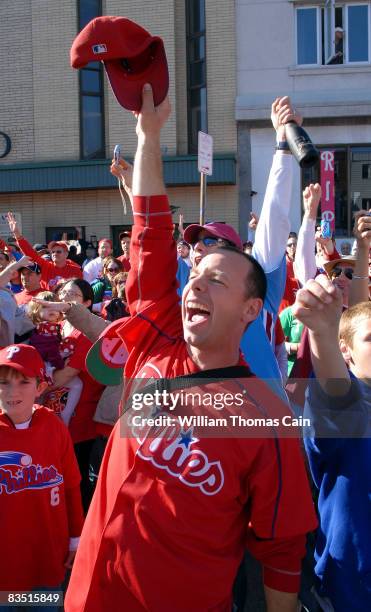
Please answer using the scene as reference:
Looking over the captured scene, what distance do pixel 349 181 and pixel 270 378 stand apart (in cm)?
1365

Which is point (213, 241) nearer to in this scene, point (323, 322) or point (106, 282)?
point (323, 322)

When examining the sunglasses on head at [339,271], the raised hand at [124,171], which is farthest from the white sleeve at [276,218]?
the sunglasses on head at [339,271]

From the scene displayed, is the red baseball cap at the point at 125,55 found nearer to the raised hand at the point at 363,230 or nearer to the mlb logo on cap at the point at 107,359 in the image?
the mlb logo on cap at the point at 107,359

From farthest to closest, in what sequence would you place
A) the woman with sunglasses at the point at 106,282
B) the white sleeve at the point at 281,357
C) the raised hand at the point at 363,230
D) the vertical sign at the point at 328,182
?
the vertical sign at the point at 328,182
the woman with sunglasses at the point at 106,282
the white sleeve at the point at 281,357
the raised hand at the point at 363,230

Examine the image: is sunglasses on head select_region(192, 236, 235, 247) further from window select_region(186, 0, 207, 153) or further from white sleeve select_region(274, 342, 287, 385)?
window select_region(186, 0, 207, 153)

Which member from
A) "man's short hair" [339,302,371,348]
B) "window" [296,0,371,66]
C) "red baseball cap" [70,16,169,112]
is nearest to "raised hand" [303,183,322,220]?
"man's short hair" [339,302,371,348]

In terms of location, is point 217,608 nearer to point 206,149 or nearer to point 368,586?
point 368,586

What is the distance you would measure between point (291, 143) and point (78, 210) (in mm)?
13922

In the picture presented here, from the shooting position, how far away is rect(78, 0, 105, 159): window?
15.5 metres

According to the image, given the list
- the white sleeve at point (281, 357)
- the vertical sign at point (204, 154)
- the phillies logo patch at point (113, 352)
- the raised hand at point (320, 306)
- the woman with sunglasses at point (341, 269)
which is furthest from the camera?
the vertical sign at point (204, 154)

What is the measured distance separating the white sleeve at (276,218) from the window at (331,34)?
13.4 m

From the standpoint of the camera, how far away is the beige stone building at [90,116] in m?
14.6

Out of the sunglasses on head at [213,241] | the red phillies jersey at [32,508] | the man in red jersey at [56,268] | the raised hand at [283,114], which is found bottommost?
the red phillies jersey at [32,508]

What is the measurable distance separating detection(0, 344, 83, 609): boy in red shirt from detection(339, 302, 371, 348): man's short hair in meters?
1.44
